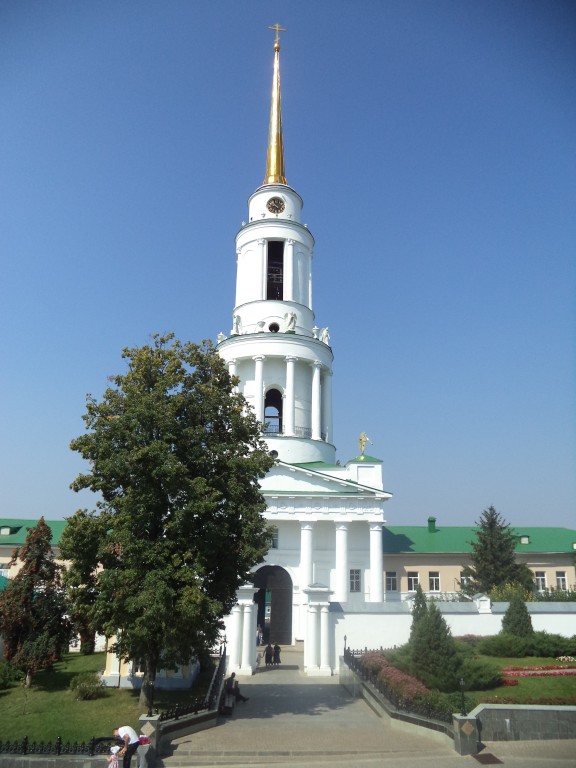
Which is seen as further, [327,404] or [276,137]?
[276,137]

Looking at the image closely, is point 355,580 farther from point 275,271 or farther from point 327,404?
point 275,271

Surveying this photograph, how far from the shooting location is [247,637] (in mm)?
27469

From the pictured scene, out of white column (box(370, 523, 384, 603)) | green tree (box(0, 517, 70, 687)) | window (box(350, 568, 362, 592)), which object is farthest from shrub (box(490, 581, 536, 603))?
green tree (box(0, 517, 70, 687))

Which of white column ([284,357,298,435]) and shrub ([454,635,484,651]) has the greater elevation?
white column ([284,357,298,435])

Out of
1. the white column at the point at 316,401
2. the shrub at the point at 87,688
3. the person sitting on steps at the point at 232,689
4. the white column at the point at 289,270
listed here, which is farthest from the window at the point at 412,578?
the shrub at the point at 87,688

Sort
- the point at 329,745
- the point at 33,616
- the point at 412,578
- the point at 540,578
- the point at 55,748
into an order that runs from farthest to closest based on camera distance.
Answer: the point at 540,578 < the point at 412,578 < the point at 33,616 < the point at 329,745 < the point at 55,748

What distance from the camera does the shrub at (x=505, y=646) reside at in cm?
2545

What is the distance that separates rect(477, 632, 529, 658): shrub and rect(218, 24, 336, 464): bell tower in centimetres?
1581

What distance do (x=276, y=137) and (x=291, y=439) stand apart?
23458mm

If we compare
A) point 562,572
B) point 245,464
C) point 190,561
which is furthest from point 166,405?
point 562,572

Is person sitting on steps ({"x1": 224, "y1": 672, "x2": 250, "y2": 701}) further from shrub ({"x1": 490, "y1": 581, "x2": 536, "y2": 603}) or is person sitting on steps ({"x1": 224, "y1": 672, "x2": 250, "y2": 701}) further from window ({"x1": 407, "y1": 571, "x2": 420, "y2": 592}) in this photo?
window ({"x1": 407, "y1": 571, "x2": 420, "y2": 592})

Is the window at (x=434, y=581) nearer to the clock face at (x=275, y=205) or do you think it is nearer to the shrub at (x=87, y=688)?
the clock face at (x=275, y=205)

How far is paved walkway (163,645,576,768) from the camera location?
48.3 feet

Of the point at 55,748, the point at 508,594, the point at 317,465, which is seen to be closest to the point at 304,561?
the point at 317,465
